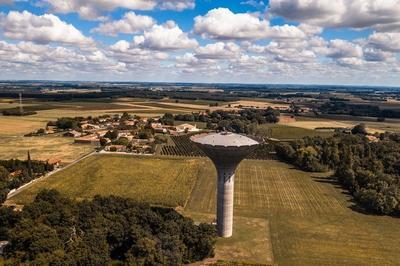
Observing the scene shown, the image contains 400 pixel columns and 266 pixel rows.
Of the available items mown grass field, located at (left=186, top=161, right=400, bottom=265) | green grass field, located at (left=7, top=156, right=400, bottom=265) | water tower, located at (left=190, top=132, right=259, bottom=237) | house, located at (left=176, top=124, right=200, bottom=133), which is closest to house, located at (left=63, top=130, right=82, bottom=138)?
green grass field, located at (left=7, top=156, right=400, bottom=265)

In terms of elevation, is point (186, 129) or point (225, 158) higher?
point (225, 158)

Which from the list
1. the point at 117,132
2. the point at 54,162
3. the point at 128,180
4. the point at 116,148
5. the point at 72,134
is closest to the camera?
the point at 128,180

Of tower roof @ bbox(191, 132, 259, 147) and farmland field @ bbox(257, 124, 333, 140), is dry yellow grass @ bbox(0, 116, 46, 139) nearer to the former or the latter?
farmland field @ bbox(257, 124, 333, 140)

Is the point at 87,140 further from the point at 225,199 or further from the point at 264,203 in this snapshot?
the point at 225,199

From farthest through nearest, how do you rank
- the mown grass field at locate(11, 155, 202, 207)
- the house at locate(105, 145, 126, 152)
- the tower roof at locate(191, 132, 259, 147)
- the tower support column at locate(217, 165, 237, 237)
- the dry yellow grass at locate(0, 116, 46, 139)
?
the dry yellow grass at locate(0, 116, 46, 139) < the house at locate(105, 145, 126, 152) < the mown grass field at locate(11, 155, 202, 207) < the tower support column at locate(217, 165, 237, 237) < the tower roof at locate(191, 132, 259, 147)

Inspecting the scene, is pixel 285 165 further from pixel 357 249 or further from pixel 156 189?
pixel 357 249

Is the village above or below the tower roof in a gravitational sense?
below

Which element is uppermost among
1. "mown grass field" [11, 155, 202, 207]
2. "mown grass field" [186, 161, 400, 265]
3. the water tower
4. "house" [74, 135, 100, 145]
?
the water tower

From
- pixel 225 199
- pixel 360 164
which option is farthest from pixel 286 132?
pixel 225 199
